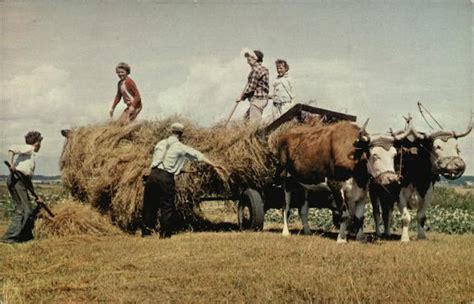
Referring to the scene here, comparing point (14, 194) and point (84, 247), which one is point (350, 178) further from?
point (14, 194)

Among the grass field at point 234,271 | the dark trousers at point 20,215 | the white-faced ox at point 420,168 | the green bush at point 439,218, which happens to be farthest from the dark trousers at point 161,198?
the green bush at point 439,218

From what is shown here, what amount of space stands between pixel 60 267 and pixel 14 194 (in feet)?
10.6

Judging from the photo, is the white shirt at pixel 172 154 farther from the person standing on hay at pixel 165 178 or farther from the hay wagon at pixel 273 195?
the hay wagon at pixel 273 195

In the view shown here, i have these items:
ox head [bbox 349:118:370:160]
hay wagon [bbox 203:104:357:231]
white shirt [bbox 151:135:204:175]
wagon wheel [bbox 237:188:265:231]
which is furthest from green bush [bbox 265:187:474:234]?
white shirt [bbox 151:135:204:175]

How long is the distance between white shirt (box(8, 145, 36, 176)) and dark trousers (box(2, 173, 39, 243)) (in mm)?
158

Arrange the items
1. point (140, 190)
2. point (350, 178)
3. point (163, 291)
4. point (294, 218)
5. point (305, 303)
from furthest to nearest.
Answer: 1. point (294, 218)
2. point (140, 190)
3. point (350, 178)
4. point (163, 291)
5. point (305, 303)

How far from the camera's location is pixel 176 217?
12.4 m

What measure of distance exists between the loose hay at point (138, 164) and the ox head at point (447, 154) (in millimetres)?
3284

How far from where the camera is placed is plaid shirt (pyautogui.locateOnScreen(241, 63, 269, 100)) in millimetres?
13641

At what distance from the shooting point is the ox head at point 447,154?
10.5 m

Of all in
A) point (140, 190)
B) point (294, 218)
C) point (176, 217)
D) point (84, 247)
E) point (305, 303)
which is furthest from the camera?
point (294, 218)

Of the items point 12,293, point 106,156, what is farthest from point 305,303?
point 106,156

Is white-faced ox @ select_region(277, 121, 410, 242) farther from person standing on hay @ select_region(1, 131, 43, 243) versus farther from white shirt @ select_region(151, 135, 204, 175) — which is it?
person standing on hay @ select_region(1, 131, 43, 243)

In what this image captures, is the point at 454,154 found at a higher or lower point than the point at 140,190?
higher
